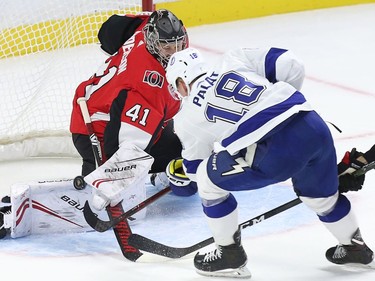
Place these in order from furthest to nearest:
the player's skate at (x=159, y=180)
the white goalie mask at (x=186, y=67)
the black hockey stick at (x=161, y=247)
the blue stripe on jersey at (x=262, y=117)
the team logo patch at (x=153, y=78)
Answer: the player's skate at (x=159, y=180) → the team logo patch at (x=153, y=78) → the black hockey stick at (x=161, y=247) → the white goalie mask at (x=186, y=67) → the blue stripe on jersey at (x=262, y=117)

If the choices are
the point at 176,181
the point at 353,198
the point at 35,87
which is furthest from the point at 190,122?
the point at 35,87

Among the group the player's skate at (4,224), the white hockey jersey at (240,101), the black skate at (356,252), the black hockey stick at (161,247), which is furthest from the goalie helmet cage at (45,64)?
the black skate at (356,252)

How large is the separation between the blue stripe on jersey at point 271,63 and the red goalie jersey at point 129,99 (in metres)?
0.63

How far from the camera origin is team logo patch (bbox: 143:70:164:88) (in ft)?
11.8

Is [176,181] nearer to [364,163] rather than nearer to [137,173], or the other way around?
[137,173]

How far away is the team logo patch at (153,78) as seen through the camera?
358 centimetres

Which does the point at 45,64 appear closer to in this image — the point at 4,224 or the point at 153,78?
the point at 153,78

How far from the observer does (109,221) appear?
3.46 metres

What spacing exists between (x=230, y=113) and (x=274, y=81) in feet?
0.70

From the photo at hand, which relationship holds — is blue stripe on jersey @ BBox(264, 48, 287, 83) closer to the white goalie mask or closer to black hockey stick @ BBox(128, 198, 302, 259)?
the white goalie mask

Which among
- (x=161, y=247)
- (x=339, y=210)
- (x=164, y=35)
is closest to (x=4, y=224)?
(x=161, y=247)

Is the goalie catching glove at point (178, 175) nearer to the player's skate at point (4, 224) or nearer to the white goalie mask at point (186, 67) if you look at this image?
the white goalie mask at point (186, 67)

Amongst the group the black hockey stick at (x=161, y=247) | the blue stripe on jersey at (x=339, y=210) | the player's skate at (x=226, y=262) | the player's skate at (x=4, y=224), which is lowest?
the player's skate at (x=4, y=224)

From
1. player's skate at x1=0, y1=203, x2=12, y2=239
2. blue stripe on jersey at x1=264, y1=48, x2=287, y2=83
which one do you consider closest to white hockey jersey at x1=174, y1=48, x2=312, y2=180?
blue stripe on jersey at x1=264, y1=48, x2=287, y2=83
